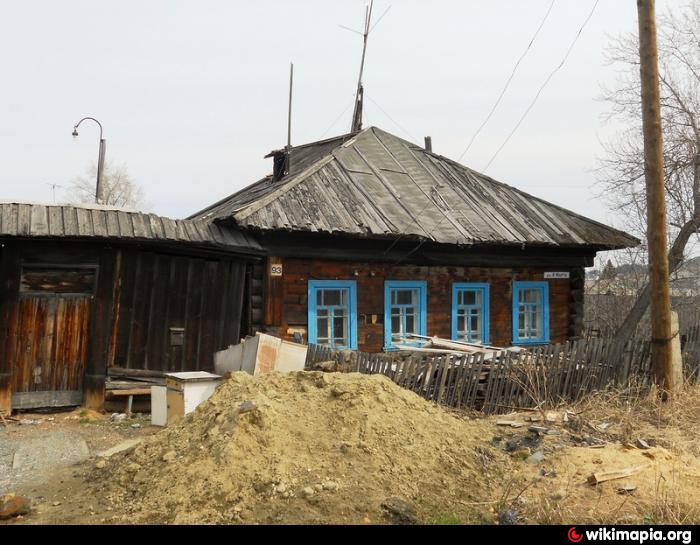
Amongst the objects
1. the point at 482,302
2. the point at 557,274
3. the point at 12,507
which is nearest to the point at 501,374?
the point at 482,302

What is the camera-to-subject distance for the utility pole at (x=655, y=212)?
8.79m

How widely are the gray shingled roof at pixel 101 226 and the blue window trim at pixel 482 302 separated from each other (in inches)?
182

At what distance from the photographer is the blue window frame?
448 inches

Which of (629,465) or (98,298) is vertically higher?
(98,298)

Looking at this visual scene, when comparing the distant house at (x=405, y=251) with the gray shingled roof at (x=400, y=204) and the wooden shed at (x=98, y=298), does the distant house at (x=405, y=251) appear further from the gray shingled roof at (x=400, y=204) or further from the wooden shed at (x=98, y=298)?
the wooden shed at (x=98, y=298)

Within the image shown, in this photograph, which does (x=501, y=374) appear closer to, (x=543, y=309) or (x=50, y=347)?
(x=543, y=309)

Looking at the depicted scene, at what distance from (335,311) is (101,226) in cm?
439

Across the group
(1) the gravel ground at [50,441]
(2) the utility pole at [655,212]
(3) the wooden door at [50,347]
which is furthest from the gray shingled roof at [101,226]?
(2) the utility pole at [655,212]

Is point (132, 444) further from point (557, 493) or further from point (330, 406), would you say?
point (557, 493)

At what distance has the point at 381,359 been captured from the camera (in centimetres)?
888

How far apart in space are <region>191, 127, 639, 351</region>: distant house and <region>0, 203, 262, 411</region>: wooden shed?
→ 98 cm

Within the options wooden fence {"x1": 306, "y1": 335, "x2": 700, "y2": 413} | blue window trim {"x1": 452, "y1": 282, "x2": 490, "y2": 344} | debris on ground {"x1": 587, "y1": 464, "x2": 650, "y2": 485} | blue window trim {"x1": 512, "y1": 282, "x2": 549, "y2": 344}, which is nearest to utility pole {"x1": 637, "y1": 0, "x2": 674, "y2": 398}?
wooden fence {"x1": 306, "y1": 335, "x2": 700, "y2": 413}

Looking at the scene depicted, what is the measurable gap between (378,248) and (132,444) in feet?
20.5

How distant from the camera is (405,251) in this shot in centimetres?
1204
